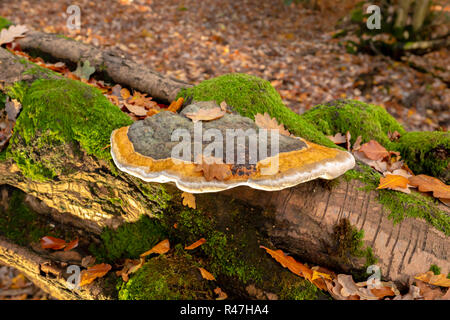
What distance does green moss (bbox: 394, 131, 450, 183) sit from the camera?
333cm

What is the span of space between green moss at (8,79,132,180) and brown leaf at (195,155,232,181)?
1066 mm

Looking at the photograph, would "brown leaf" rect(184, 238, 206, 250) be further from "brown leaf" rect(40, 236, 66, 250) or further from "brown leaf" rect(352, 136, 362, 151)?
"brown leaf" rect(352, 136, 362, 151)

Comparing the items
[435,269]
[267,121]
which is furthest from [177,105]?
[435,269]

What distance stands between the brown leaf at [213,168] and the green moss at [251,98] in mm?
1023

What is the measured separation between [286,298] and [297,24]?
1124 centimetres

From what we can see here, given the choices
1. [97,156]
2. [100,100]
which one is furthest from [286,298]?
[100,100]

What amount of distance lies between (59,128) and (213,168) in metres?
1.54

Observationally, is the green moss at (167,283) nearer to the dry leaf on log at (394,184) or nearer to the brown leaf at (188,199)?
the brown leaf at (188,199)

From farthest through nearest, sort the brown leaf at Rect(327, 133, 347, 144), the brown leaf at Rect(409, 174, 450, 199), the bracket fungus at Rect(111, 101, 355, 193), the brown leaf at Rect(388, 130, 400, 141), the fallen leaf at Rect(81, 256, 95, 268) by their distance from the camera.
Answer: the brown leaf at Rect(388, 130, 400, 141) → the brown leaf at Rect(327, 133, 347, 144) → the fallen leaf at Rect(81, 256, 95, 268) → the brown leaf at Rect(409, 174, 450, 199) → the bracket fungus at Rect(111, 101, 355, 193)

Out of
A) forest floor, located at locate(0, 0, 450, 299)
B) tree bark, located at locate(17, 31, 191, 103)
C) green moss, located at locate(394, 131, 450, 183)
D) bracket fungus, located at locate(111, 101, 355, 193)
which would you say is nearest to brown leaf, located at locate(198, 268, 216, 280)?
bracket fungus, located at locate(111, 101, 355, 193)

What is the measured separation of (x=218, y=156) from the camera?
2014 mm

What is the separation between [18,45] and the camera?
4500mm

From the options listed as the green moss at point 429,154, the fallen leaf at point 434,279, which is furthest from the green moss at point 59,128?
the green moss at point 429,154
